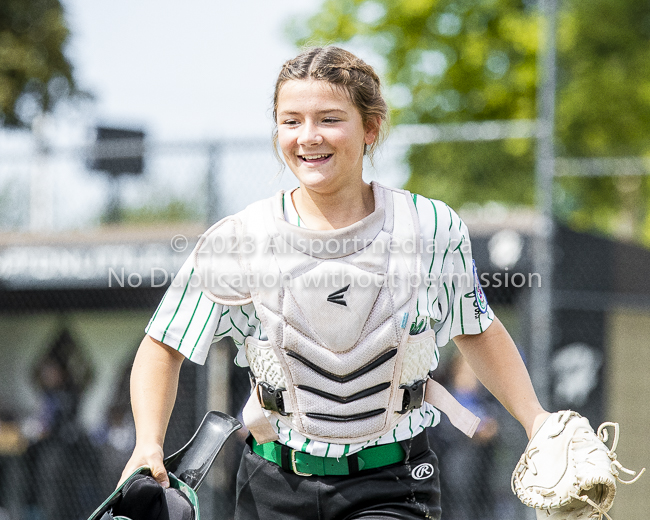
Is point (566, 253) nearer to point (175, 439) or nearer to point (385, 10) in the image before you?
point (175, 439)

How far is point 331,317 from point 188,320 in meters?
0.42

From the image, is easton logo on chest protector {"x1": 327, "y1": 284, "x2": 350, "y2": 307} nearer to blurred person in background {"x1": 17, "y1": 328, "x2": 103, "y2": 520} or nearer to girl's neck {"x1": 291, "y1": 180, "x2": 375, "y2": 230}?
girl's neck {"x1": 291, "y1": 180, "x2": 375, "y2": 230}

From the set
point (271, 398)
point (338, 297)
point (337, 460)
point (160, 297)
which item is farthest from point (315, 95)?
point (160, 297)

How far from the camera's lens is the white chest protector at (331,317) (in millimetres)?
2195

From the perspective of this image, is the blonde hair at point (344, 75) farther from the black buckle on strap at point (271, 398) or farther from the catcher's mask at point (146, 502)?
the catcher's mask at point (146, 502)

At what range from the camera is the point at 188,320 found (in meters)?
2.27

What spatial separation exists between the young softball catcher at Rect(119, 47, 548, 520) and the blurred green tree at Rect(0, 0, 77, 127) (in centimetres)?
1520

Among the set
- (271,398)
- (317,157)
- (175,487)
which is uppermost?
(317,157)

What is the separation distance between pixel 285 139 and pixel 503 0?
52.5 feet

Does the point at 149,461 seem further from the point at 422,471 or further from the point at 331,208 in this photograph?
the point at 331,208

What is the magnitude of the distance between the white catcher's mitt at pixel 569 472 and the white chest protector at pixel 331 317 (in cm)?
38

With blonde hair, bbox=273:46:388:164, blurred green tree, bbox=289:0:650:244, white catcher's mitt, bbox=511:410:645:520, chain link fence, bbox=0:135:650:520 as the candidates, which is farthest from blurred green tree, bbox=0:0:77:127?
white catcher's mitt, bbox=511:410:645:520

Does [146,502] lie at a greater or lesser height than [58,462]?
greater

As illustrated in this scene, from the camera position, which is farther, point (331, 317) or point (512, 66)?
point (512, 66)
